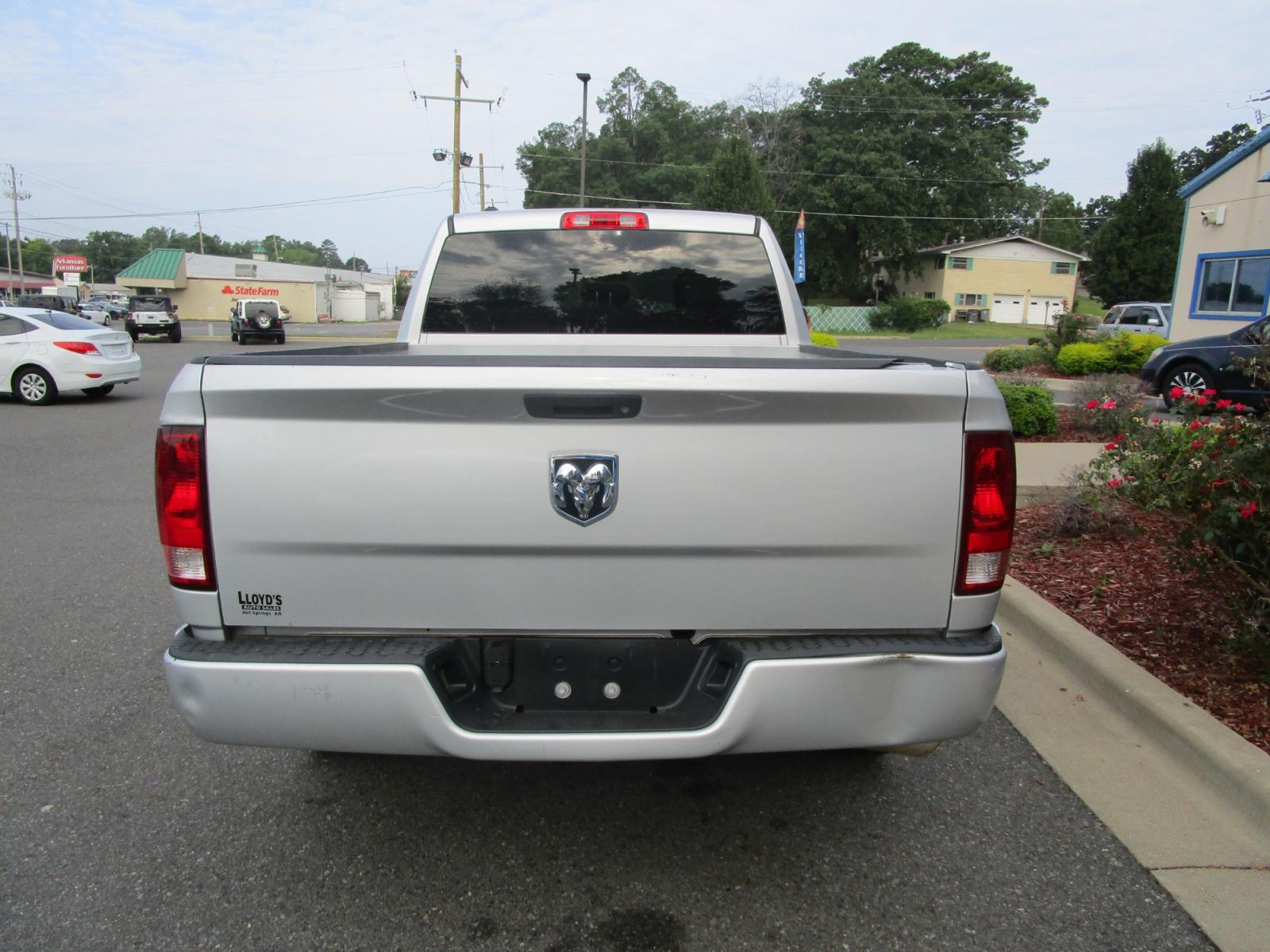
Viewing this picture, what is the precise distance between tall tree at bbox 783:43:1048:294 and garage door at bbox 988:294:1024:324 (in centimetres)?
626

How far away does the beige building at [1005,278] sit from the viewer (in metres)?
59.1

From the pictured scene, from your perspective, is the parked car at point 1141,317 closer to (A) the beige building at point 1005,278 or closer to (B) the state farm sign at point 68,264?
(A) the beige building at point 1005,278

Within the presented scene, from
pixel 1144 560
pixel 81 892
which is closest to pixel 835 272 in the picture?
pixel 1144 560

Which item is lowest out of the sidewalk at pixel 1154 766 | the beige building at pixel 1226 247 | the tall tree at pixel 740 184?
the sidewalk at pixel 1154 766

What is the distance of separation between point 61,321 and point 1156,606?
52.0ft

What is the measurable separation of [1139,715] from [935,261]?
62.4m

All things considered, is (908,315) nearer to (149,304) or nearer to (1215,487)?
(149,304)

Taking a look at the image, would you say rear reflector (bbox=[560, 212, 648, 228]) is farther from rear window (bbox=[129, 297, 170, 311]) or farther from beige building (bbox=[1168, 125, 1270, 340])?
rear window (bbox=[129, 297, 170, 311])

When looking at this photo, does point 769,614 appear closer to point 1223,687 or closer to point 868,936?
point 868,936

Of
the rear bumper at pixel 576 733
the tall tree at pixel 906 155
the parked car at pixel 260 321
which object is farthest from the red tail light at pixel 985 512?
the tall tree at pixel 906 155

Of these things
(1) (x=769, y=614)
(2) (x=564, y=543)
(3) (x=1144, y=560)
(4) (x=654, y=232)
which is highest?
(4) (x=654, y=232)

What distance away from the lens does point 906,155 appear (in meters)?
62.6

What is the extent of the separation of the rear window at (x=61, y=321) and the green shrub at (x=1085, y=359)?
17.7m

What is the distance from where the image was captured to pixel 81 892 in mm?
2625
